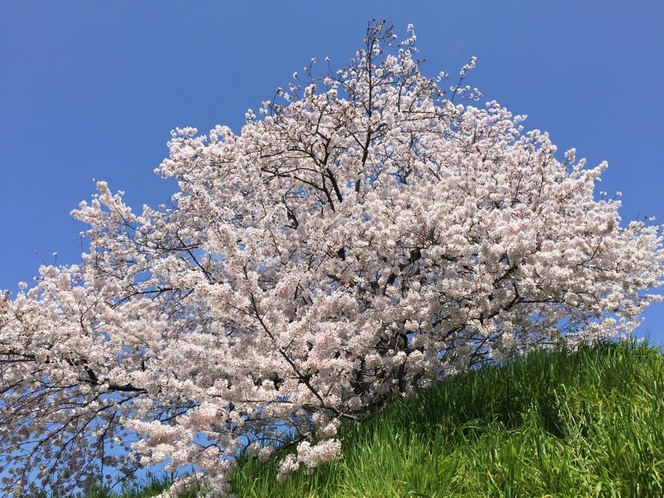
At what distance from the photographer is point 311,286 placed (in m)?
9.47

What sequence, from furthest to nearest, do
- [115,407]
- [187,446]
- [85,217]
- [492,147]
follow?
1. [492,147]
2. [85,217]
3. [115,407]
4. [187,446]

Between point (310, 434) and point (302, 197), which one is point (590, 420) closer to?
point (310, 434)

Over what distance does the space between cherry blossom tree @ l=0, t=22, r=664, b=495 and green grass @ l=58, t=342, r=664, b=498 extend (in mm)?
475

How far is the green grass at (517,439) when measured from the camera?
429cm

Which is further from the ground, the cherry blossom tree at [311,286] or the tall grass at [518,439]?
the cherry blossom tree at [311,286]

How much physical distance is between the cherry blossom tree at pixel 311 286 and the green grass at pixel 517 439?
1.56ft

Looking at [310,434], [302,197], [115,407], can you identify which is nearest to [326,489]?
[310,434]

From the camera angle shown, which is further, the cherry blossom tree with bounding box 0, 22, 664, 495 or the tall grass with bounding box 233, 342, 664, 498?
the cherry blossom tree with bounding box 0, 22, 664, 495

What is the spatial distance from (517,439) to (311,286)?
196 inches

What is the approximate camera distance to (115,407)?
9320mm

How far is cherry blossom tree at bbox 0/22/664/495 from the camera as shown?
635 centimetres

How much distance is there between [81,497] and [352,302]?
20.1 feet

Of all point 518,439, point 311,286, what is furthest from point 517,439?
point 311,286

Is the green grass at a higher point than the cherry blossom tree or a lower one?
lower
